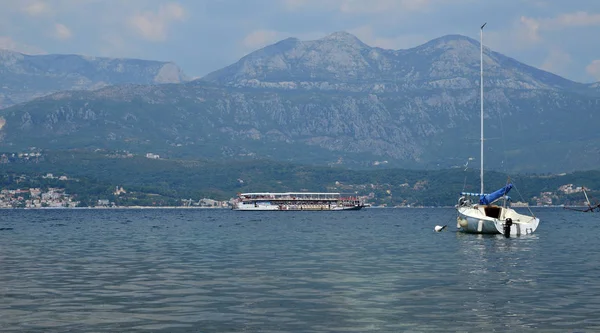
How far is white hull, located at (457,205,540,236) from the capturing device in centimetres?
13212

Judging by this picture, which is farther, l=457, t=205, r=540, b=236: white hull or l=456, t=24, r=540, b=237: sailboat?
l=457, t=205, r=540, b=236: white hull

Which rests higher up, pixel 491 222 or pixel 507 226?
pixel 491 222

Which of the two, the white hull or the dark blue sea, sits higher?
the white hull

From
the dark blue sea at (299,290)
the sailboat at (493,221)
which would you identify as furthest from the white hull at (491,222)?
the dark blue sea at (299,290)

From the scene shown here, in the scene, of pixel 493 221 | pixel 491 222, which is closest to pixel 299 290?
pixel 493 221

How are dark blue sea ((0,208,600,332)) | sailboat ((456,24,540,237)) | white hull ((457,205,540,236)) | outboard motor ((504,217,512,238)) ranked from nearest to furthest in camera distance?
dark blue sea ((0,208,600,332)), outboard motor ((504,217,512,238)), sailboat ((456,24,540,237)), white hull ((457,205,540,236))

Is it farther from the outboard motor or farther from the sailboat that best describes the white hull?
the outboard motor

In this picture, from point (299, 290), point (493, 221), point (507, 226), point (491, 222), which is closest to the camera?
point (299, 290)

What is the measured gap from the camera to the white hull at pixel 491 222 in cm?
13212

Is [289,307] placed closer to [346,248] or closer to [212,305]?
[212,305]

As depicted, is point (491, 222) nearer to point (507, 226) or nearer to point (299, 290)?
point (507, 226)

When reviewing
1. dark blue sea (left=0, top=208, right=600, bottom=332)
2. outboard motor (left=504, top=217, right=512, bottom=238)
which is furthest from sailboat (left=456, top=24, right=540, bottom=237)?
dark blue sea (left=0, top=208, right=600, bottom=332)

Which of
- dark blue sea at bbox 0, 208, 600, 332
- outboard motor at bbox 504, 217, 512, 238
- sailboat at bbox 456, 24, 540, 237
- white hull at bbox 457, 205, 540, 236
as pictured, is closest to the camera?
dark blue sea at bbox 0, 208, 600, 332

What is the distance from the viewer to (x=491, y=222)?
13212cm
